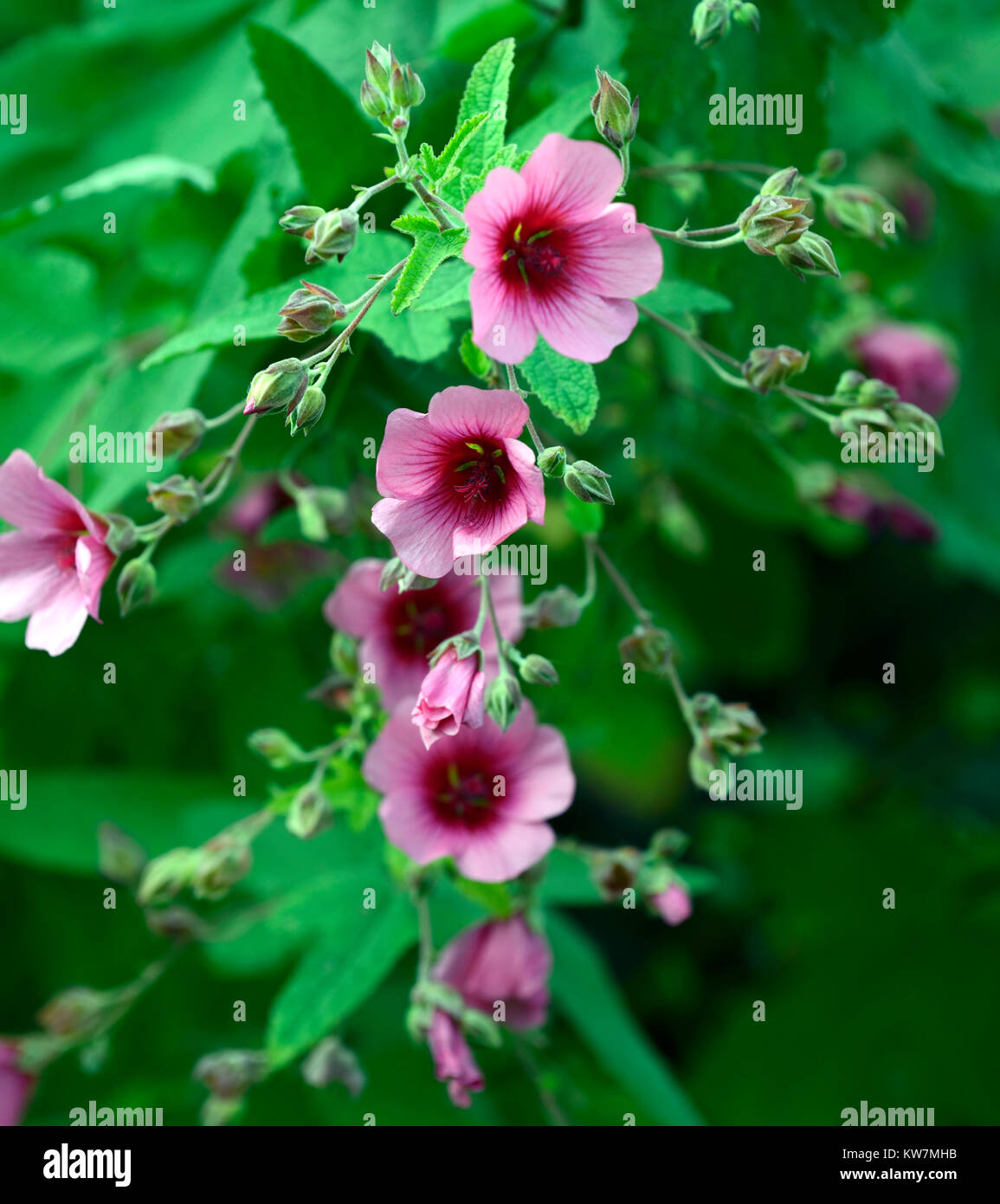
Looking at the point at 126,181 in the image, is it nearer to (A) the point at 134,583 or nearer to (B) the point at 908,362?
(A) the point at 134,583

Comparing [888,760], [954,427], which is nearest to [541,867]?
[954,427]

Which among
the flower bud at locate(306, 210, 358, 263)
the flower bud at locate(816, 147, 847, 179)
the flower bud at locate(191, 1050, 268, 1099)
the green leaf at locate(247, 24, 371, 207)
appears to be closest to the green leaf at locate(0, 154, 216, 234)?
the green leaf at locate(247, 24, 371, 207)

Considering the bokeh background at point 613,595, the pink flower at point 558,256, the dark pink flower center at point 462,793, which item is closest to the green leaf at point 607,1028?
the bokeh background at point 613,595

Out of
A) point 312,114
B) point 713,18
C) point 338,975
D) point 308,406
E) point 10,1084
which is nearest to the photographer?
point 308,406

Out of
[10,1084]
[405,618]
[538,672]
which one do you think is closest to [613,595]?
[405,618]

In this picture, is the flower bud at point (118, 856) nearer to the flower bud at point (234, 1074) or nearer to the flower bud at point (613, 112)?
the flower bud at point (234, 1074)

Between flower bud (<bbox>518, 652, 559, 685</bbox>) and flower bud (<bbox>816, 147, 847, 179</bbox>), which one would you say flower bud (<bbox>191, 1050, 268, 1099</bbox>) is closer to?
flower bud (<bbox>518, 652, 559, 685</bbox>)
